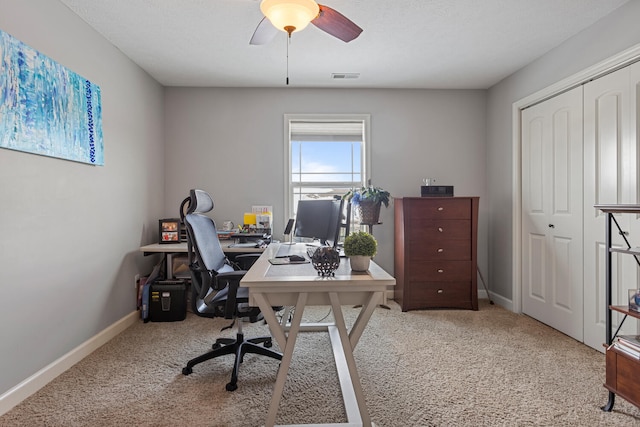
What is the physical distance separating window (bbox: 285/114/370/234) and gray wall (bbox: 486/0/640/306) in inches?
59.4

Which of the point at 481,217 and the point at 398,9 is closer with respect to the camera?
the point at 398,9

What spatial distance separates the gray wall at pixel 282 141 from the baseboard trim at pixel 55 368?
1.52m

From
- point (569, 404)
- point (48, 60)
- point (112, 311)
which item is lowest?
point (569, 404)

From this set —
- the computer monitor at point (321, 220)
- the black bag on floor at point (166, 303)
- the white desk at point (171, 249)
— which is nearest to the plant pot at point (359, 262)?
the computer monitor at point (321, 220)

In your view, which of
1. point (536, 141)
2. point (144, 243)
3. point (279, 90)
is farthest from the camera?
point (279, 90)

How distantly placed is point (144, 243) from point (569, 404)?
368 cm

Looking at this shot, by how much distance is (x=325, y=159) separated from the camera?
4.20 metres

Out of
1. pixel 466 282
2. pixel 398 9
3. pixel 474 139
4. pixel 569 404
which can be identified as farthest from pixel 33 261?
pixel 474 139

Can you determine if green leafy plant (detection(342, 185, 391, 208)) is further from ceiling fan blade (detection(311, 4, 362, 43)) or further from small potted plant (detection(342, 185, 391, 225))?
ceiling fan blade (detection(311, 4, 362, 43))

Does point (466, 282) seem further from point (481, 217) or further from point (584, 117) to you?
point (584, 117)

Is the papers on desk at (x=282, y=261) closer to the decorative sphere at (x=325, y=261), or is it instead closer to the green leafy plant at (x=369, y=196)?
the decorative sphere at (x=325, y=261)

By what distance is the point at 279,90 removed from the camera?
4.05m

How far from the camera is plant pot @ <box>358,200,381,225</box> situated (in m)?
3.67

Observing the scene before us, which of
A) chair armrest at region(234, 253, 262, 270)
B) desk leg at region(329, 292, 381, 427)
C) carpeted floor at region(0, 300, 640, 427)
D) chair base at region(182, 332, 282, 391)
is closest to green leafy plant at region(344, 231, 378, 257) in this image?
desk leg at region(329, 292, 381, 427)
